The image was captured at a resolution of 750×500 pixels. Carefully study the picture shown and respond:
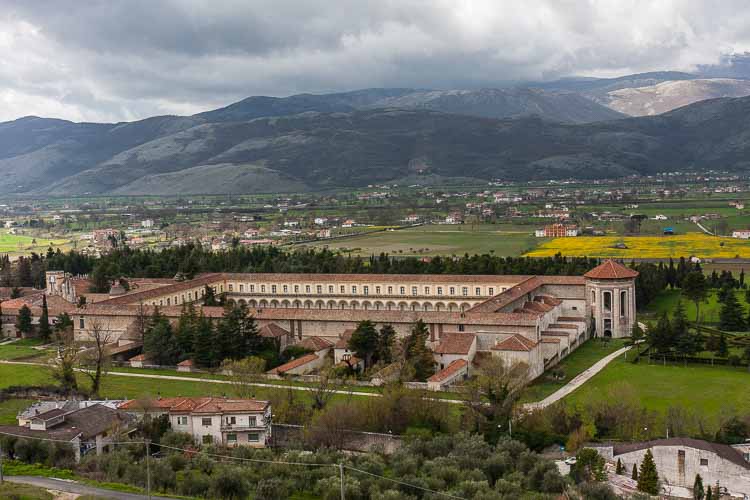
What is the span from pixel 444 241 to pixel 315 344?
61340mm

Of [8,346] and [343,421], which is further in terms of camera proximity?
[8,346]

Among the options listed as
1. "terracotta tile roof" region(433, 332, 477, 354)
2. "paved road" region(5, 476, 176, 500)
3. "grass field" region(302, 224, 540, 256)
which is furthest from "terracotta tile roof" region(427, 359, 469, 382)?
"grass field" region(302, 224, 540, 256)

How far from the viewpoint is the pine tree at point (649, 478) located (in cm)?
2488

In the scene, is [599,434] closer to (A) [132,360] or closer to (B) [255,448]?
(B) [255,448]

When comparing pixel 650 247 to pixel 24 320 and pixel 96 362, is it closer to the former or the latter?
pixel 24 320

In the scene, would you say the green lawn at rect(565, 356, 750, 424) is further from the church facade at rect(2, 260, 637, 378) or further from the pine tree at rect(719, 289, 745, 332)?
the pine tree at rect(719, 289, 745, 332)

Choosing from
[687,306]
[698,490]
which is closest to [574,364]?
[687,306]

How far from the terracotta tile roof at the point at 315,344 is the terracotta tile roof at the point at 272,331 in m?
1.70

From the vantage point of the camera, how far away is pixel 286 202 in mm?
196875

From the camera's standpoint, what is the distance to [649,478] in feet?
81.8

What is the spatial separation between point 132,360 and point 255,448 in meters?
17.4

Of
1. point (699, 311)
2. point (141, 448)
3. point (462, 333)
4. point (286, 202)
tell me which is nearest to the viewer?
point (141, 448)

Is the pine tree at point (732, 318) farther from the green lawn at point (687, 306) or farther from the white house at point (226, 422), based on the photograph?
the white house at point (226, 422)

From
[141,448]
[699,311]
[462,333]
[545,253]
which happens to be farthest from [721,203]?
[141,448]
